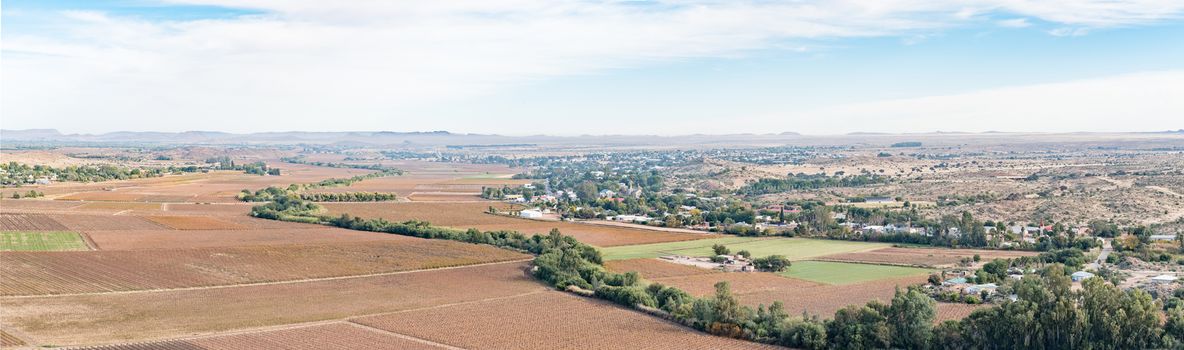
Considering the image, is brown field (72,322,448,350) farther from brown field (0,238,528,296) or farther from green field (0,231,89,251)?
green field (0,231,89,251)

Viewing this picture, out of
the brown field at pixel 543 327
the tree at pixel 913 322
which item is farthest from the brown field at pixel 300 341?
the tree at pixel 913 322

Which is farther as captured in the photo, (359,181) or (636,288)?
(359,181)

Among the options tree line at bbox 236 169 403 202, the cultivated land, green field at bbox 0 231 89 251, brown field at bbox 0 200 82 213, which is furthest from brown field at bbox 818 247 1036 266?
brown field at bbox 0 200 82 213

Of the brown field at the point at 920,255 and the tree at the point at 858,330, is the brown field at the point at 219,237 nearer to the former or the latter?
the brown field at the point at 920,255

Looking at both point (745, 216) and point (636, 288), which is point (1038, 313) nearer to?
point (636, 288)

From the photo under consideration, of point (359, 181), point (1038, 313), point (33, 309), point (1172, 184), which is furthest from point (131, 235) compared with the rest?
point (1172, 184)

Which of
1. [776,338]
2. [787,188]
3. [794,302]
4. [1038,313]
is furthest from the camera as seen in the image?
[787,188]

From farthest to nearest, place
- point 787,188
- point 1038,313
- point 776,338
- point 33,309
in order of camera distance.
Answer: point 787,188
point 33,309
point 776,338
point 1038,313
